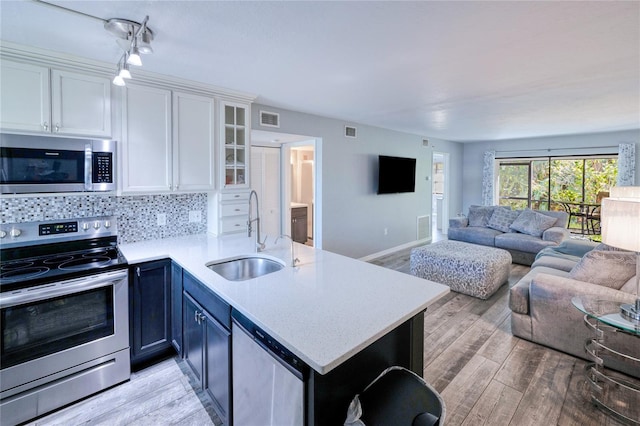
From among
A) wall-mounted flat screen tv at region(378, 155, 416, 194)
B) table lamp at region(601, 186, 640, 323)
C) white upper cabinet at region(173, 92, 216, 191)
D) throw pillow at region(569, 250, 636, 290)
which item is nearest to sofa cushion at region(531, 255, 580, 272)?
throw pillow at region(569, 250, 636, 290)

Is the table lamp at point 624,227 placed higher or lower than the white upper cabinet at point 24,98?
lower

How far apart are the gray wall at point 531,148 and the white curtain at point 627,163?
93 millimetres

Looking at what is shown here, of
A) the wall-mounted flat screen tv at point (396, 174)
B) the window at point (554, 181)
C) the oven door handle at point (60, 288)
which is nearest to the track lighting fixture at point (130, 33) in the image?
the oven door handle at point (60, 288)

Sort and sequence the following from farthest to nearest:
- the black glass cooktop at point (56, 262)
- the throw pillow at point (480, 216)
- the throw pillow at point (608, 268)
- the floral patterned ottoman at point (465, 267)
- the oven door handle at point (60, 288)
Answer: the throw pillow at point (480, 216) < the floral patterned ottoman at point (465, 267) < the throw pillow at point (608, 268) < the black glass cooktop at point (56, 262) < the oven door handle at point (60, 288)

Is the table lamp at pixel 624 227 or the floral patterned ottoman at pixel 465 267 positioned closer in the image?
the table lamp at pixel 624 227

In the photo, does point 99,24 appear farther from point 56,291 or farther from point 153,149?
point 56,291

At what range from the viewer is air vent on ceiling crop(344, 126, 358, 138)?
4.97 metres

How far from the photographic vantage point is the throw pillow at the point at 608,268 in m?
2.47

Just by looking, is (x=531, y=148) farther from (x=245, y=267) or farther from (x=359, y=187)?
(x=245, y=267)

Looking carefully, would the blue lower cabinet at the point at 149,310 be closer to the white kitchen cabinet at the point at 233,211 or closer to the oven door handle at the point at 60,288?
the oven door handle at the point at 60,288

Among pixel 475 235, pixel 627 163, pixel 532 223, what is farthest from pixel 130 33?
pixel 627 163

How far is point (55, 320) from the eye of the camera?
2.02 m

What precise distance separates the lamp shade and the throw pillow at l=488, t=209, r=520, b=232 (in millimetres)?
4068

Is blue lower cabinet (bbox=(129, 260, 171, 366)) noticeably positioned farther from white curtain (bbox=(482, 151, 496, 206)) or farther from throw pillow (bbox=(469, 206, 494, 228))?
white curtain (bbox=(482, 151, 496, 206))
